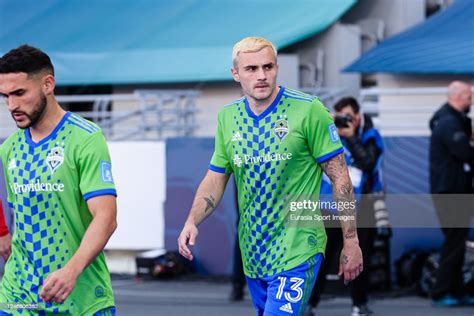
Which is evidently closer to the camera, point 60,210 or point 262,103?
point 60,210

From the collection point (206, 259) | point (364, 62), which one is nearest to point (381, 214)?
point (206, 259)

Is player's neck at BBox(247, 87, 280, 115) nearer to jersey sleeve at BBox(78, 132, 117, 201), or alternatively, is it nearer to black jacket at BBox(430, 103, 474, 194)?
jersey sleeve at BBox(78, 132, 117, 201)

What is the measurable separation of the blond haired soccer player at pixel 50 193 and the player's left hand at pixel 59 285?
23 cm

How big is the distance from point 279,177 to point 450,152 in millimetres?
5067

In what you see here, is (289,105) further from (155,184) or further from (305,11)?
(305,11)

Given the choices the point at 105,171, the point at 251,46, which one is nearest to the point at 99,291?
the point at 105,171

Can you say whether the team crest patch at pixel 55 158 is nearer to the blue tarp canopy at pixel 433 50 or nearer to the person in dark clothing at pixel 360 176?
the person in dark clothing at pixel 360 176

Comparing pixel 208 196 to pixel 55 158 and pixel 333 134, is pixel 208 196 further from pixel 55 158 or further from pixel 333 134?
pixel 55 158

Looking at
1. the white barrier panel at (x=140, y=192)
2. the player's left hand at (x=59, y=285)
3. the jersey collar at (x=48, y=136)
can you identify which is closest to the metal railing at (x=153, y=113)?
the white barrier panel at (x=140, y=192)

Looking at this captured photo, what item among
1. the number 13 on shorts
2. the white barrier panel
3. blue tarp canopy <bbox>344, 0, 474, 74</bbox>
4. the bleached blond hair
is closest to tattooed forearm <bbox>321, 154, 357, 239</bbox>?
the number 13 on shorts

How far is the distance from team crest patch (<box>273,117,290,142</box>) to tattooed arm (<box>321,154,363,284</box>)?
10.2 inches

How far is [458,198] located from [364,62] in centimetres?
526

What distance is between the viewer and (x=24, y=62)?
5094 millimetres

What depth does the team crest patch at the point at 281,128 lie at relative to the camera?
6121 millimetres
